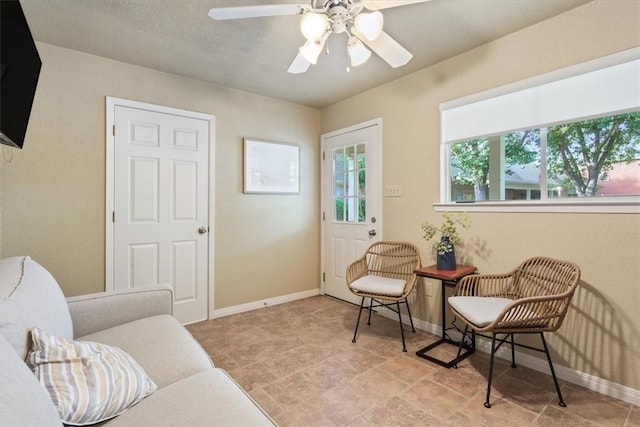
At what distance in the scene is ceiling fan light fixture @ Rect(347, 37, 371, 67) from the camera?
5.65 feet

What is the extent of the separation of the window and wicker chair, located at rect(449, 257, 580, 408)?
57.9 inches

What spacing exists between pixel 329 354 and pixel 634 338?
1.90m

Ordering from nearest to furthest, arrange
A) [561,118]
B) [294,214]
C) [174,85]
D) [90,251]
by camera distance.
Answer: [561,118] → [90,251] → [174,85] → [294,214]

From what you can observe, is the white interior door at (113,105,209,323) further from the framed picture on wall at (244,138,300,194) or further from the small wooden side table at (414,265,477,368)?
the small wooden side table at (414,265,477,368)

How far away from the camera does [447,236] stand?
8.29 feet

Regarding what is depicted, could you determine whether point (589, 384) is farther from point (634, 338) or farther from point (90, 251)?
point (90, 251)

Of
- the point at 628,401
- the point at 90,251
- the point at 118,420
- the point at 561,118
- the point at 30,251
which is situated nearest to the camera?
the point at 118,420

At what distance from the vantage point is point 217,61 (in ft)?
8.67

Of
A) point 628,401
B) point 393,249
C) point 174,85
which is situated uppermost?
point 174,85

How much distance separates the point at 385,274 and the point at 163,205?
2.29 metres

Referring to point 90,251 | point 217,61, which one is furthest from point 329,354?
point 217,61

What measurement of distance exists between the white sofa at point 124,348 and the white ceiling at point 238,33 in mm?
1660

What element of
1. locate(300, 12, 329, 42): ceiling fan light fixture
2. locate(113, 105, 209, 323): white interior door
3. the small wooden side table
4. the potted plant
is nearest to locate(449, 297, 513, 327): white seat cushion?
the small wooden side table

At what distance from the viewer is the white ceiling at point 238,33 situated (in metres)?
1.93
